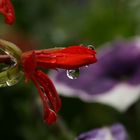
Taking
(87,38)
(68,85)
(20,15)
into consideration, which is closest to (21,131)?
(68,85)

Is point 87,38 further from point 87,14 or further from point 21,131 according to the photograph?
point 21,131

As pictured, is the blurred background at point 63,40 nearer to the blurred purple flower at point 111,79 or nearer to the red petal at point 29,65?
the blurred purple flower at point 111,79

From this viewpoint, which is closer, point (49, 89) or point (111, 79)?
point (49, 89)

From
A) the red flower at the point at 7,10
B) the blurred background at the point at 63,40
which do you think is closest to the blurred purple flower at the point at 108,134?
the blurred background at the point at 63,40

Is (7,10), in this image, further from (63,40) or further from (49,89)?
(63,40)

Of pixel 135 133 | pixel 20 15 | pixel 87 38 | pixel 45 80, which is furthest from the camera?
pixel 20 15

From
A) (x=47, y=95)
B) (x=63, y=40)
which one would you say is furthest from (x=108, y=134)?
(x=63, y=40)
